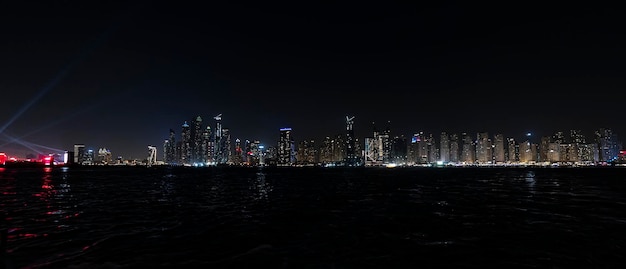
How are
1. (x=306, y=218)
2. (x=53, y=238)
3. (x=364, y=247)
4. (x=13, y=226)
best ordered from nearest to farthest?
(x=364, y=247) → (x=53, y=238) → (x=13, y=226) → (x=306, y=218)

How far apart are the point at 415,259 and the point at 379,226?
8716 mm

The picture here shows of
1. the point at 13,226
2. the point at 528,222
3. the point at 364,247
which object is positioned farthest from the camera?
the point at 528,222

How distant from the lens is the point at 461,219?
90.9ft

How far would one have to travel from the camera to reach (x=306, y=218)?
94.4ft

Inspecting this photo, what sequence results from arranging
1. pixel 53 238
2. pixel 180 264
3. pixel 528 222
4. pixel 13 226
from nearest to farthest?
pixel 180 264, pixel 53 238, pixel 13 226, pixel 528 222

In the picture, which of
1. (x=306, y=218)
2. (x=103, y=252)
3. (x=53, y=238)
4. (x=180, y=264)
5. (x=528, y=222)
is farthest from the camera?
(x=306, y=218)

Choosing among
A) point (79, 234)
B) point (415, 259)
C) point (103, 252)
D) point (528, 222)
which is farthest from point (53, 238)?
point (528, 222)

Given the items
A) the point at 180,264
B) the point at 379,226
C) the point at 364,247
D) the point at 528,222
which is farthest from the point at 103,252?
the point at 528,222

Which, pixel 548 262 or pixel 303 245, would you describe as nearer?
pixel 548 262

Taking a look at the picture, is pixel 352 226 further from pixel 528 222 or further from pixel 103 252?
pixel 103 252

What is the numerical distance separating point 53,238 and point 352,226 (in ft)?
55.1

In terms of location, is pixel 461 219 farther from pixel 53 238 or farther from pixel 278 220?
pixel 53 238

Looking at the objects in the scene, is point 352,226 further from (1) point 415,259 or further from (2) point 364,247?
(1) point 415,259

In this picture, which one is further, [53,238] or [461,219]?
[461,219]
